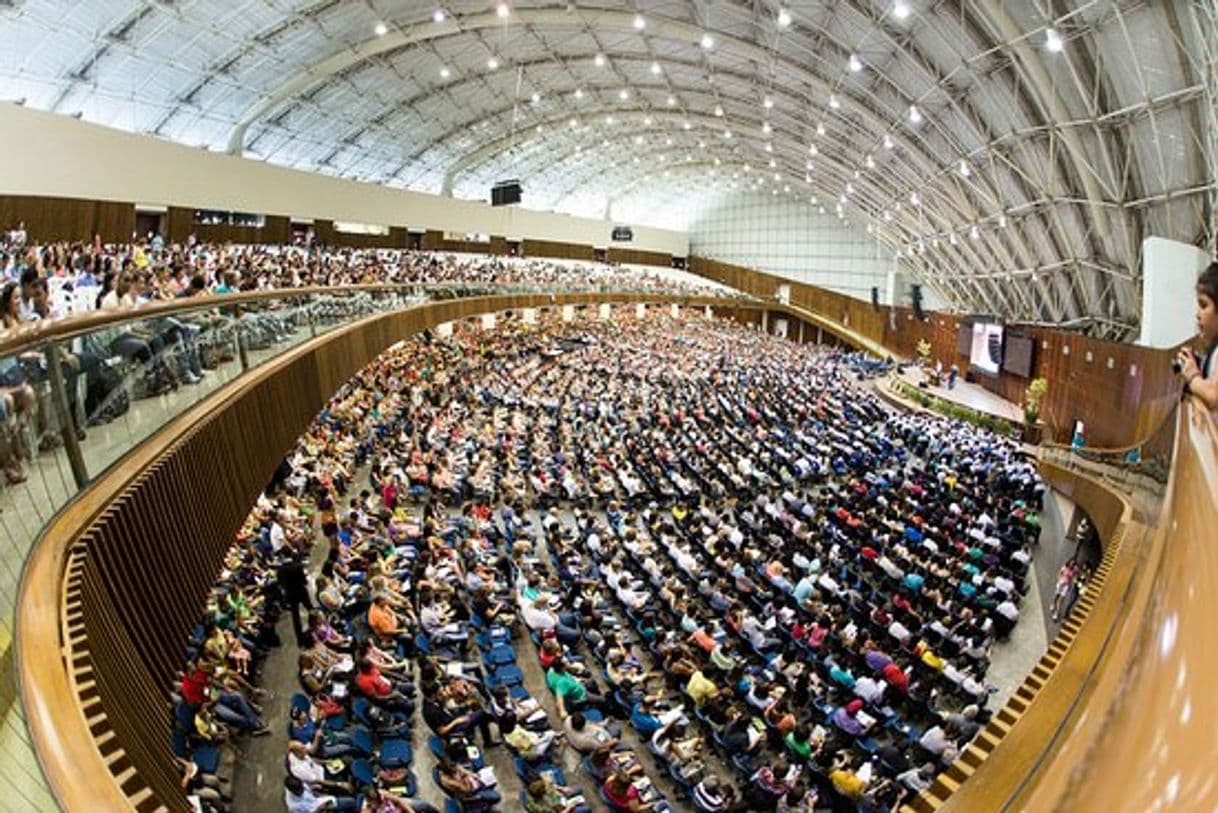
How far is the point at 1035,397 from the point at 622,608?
22008 mm

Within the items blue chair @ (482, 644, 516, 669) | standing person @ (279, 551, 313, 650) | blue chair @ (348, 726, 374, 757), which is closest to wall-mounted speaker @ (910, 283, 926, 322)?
blue chair @ (482, 644, 516, 669)

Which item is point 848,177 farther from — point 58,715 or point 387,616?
point 58,715

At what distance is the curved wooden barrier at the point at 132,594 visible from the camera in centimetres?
285

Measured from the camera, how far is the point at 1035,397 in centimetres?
2758

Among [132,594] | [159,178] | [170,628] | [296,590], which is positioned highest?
[159,178]

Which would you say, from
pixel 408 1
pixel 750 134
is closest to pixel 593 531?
pixel 408 1

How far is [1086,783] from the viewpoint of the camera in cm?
170

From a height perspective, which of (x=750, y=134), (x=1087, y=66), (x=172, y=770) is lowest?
(x=172, y=770)

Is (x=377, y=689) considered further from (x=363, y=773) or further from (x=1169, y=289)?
(x=1169, y=289)

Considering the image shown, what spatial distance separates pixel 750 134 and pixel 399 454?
109ft

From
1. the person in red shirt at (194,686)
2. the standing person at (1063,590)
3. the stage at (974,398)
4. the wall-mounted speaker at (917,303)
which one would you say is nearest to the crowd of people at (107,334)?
the person in red shirt at (194,686)

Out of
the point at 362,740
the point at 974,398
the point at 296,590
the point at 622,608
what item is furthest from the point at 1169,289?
the point at 296,590

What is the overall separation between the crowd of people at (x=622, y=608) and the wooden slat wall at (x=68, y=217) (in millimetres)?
9126

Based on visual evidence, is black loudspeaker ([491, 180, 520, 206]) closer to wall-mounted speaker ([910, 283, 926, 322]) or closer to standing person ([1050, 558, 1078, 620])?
wall-mounted speaker ([910, 283, 926, 322])
